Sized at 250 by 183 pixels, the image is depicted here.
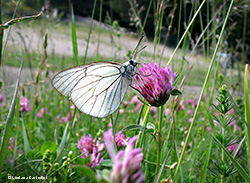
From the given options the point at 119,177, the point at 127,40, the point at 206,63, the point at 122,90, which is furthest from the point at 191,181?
the point at 127,40

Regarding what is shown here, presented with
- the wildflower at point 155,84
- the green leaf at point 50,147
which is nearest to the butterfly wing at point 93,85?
the green leaf at point 50,147

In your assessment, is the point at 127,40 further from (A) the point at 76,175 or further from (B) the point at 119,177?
(B) the point at 119,177

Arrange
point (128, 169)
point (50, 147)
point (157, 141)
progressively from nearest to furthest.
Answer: point (128, 169)
point (157, 141)
point (50, 147)

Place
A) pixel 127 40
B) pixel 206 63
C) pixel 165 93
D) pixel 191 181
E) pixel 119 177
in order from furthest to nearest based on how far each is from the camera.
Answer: pixel 127 40 < pixel 206 63 < pixel 191 181 < pixel 165 93 < pixel 119 177

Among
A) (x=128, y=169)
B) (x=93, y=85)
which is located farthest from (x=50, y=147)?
(x=128, y=169)

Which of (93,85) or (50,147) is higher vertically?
(93,85)

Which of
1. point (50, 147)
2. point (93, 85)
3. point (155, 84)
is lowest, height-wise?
point (50, 147)

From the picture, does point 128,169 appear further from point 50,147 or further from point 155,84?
point 50,147

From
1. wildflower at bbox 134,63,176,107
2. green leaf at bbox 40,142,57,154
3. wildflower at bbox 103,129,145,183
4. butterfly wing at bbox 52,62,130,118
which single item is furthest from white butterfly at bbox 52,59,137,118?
wildflower at bbox 103,129,145,183

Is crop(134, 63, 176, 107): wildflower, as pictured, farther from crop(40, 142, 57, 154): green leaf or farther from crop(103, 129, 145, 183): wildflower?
crop(40, 142, 57, 154): green leaf
